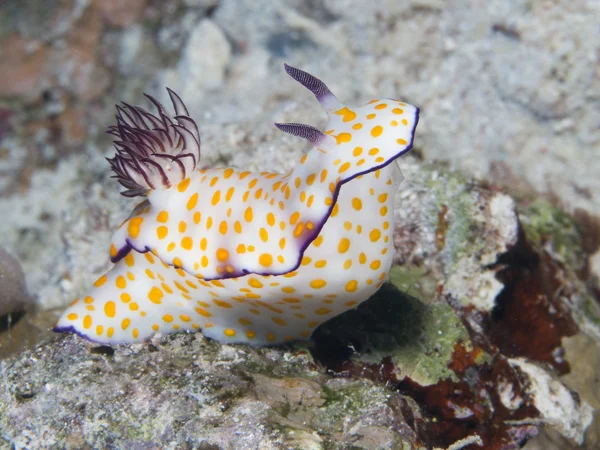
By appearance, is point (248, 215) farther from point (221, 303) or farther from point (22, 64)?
point (22, 64)

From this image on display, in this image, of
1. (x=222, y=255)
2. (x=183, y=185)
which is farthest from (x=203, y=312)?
(x=183, y=185)

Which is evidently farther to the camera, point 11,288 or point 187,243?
point 11,288

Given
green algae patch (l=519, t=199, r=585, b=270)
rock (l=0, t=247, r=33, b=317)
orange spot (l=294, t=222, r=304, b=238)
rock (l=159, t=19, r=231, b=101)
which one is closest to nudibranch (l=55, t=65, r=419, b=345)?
orange spot (l=294, t=222, r=304, b=238)

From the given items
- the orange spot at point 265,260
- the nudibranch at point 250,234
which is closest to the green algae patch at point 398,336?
the nudibranch at point 250,234

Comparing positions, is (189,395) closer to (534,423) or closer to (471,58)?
(534,423)

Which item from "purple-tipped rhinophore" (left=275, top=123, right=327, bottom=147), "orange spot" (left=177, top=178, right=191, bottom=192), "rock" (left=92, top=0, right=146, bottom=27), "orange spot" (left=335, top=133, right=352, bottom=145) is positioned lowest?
"orange spot" (left=177, top=178, right=191, bottom=192)

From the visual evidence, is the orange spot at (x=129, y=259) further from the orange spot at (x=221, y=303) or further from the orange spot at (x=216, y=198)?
the orange spot at (x=216, y=198)

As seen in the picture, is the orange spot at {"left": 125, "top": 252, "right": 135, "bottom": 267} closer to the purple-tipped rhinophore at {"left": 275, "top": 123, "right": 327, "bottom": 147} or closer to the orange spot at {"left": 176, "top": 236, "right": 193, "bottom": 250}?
the orange spot at {"left": 176, "top": 236, "right": 193, "bottom": 250}

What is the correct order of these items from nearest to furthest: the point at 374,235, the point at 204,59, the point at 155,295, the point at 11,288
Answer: the point at 374,235, the point at 155,295, the point at 11,288, the point at 204,59
